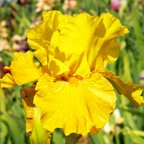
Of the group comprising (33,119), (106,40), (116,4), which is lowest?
(116,4)

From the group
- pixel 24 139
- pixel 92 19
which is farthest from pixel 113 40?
pixel 24 139

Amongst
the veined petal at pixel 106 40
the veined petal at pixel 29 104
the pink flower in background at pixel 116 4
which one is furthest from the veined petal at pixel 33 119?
the pink flower in background at pixel 116 4

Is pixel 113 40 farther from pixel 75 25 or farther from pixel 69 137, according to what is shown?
pixel 69 137

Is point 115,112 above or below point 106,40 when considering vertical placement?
below

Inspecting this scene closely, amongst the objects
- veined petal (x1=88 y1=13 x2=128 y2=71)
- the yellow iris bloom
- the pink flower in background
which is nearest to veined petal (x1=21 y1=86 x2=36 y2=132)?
the yellow iris bloom

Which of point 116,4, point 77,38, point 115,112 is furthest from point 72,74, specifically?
point 116,4

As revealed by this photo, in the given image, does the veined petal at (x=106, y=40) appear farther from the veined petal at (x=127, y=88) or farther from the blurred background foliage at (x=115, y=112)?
the blurred background foliage at (x=115, y=112)

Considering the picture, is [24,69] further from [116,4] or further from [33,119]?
[116,4]
